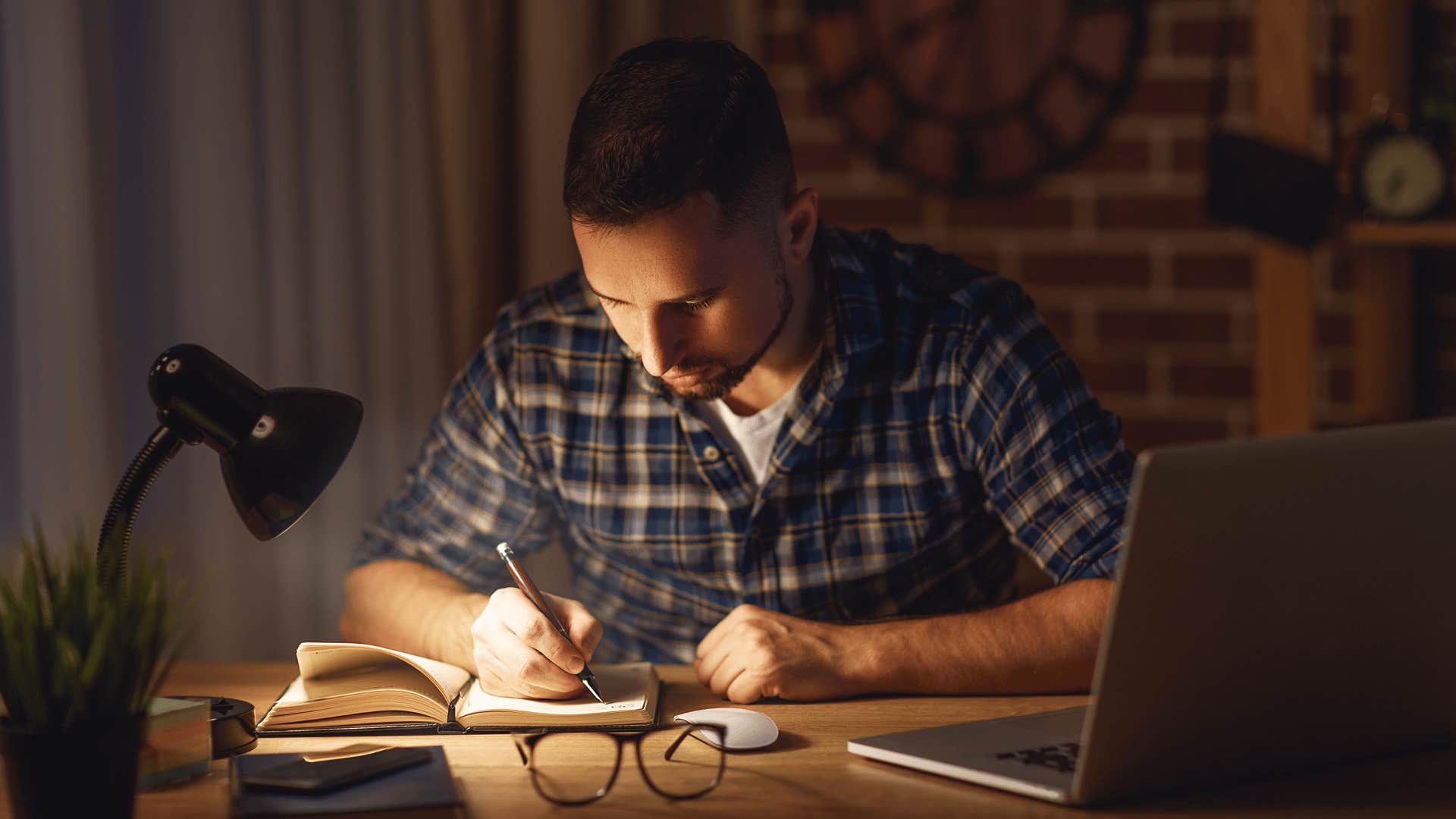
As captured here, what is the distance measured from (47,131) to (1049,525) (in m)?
1.32

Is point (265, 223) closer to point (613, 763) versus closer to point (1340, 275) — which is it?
point (613, 763)

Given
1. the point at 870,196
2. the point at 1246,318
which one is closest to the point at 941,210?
the point at 870,196

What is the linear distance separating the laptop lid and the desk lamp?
23.6 inches

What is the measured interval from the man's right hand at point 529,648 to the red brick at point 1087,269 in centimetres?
166

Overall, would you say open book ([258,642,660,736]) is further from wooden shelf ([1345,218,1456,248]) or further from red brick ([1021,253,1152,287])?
red brick ([1021,253,1152,287])

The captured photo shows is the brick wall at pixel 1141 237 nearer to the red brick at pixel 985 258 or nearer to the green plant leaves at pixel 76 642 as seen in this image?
the red brick at pixel 985 258

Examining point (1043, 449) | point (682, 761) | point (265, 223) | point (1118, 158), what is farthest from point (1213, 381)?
point (682, 761)

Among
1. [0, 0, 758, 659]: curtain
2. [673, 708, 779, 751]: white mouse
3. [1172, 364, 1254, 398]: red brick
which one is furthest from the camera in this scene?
[1172, 364, 1254, 398]: red brick

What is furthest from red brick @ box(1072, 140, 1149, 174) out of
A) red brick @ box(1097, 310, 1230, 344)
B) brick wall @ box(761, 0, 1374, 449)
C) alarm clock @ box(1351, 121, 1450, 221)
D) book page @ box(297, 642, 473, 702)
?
book page @ box(297, 642, 473, 702)

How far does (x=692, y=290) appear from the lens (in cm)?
136

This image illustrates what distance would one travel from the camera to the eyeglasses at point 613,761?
3.28 feet

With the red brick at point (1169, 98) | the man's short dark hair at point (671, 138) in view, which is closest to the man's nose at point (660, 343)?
the man's short dark hair at point (671, 138)

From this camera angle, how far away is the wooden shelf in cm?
206

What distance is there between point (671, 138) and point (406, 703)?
1.92 feet
